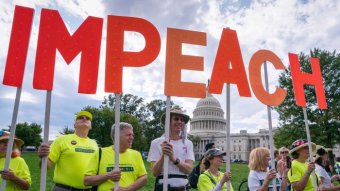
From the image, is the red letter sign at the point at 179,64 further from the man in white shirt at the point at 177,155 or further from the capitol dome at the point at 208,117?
the capitol dome at the point at 208,117

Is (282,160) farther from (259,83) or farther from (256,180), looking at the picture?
(259,83)

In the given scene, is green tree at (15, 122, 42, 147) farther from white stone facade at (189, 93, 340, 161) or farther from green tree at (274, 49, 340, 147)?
green tree at (274, 49, 340, 147)

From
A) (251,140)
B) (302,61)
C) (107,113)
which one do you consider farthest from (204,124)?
(302,61)

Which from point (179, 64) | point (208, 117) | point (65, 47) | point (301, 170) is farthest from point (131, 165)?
point (208, 117)

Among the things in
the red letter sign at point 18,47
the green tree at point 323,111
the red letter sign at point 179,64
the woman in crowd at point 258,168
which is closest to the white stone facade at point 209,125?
the green tree at point 323,111

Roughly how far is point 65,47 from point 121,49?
25.5 inches

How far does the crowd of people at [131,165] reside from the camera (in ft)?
12.0

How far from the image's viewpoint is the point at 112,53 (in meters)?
3.62

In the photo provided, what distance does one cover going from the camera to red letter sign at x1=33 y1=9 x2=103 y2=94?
3.42m

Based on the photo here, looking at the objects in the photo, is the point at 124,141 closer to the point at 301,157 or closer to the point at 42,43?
the point at 42,43

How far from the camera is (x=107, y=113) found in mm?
48594

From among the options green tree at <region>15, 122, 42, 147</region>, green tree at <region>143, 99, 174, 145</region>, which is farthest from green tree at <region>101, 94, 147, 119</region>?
green tree at <region>15, 122, 42, 147</region>

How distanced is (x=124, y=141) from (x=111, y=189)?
0.60 meters

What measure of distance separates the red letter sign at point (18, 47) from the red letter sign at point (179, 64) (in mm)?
1641
